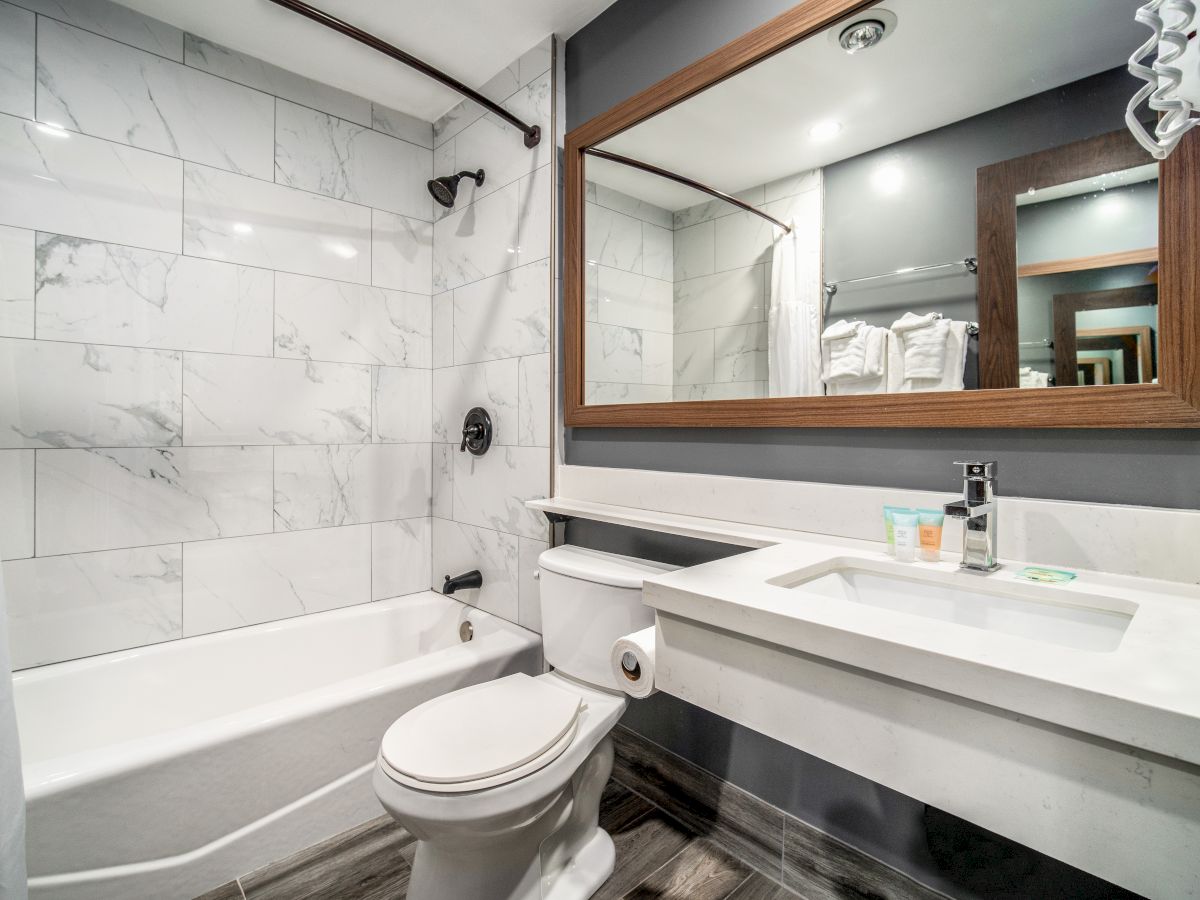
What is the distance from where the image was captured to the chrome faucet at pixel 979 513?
95 cm

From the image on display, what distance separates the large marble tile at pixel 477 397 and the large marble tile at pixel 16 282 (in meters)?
1.27

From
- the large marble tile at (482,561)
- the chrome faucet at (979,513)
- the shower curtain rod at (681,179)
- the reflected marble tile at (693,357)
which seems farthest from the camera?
the large marble tile at (482,561)

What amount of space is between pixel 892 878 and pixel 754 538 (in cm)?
81

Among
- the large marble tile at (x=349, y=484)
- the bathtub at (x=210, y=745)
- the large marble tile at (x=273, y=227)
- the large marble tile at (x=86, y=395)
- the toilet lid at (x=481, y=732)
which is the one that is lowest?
the bathtub at (x=210, y=745)

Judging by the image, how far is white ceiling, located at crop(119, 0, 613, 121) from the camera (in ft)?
5.80

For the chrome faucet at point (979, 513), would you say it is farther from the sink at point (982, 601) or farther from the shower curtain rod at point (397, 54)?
the shower curtain rod at point (397, 54)

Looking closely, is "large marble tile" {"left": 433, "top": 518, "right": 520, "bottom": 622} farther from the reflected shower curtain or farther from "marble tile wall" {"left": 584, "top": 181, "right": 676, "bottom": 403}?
the reflected shower curtain

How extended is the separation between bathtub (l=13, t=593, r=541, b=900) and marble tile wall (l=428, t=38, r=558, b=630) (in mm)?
331

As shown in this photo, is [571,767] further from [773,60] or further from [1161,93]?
[773,60]

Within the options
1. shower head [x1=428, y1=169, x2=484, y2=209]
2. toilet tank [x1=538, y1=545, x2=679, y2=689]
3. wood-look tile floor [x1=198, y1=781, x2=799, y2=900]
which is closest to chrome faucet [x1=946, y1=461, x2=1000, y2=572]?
toilet tank [x1=538, y1=545, x2=679, y2=689]

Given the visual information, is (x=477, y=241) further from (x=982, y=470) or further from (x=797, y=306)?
(x=982, y=470)

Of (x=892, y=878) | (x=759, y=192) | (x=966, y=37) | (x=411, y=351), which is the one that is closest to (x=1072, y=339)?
(x=966, y=37)

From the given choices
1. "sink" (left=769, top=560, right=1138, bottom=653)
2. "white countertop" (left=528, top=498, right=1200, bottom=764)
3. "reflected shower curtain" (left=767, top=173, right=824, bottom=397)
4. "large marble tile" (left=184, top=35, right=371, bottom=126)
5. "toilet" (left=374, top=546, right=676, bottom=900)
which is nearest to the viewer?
"white countertop" (left=528, top=498, right=1200, bottom=764)

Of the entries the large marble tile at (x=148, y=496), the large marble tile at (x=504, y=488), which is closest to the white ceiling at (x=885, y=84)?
the large marble tile at (x=504, y=488)
